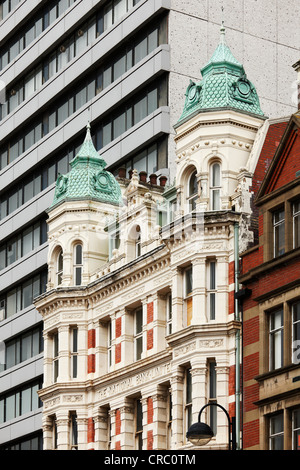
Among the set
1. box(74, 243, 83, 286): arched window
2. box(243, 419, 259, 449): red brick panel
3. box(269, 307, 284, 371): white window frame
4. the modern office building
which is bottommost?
box(243, 419, 259, 449): red brick panel

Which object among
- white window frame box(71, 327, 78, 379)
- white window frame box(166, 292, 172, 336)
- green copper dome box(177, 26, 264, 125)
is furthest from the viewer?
white window frame box(71, 327, 78, 379)

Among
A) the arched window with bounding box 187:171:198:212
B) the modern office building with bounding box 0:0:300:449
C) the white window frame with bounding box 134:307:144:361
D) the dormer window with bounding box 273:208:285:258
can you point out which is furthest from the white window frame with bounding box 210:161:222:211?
the modern office building with bounding box 0:0:300:449

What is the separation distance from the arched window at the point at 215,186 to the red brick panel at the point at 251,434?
29.3 ft

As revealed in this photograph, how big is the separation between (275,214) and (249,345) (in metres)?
5.01

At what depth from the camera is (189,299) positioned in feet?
185

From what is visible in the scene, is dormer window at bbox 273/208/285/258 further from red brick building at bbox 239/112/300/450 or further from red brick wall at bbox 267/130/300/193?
red brick wall at bbox 267/130/300/193


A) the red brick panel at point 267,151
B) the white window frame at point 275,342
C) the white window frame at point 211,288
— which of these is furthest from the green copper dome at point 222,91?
the white window frame at point 275,342

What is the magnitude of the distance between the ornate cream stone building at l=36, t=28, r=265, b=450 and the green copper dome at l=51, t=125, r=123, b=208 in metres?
0.07

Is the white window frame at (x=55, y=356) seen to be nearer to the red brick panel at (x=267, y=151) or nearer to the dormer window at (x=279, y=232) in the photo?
the red brick panel at (x=267, y=151)

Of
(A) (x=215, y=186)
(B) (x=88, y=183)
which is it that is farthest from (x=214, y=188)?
(B) (x=88, y=183)

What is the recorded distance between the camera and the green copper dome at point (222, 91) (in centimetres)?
5716

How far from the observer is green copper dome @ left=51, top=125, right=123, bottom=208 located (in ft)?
218

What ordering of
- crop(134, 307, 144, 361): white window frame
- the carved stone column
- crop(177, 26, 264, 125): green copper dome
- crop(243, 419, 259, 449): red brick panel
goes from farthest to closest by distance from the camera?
the carved stone column
crop(134, 307, 144, 361): white window frame
crop(177, 26, 264, 125): green copper dome
crop(243, 419, 259, 449): red brick panel
